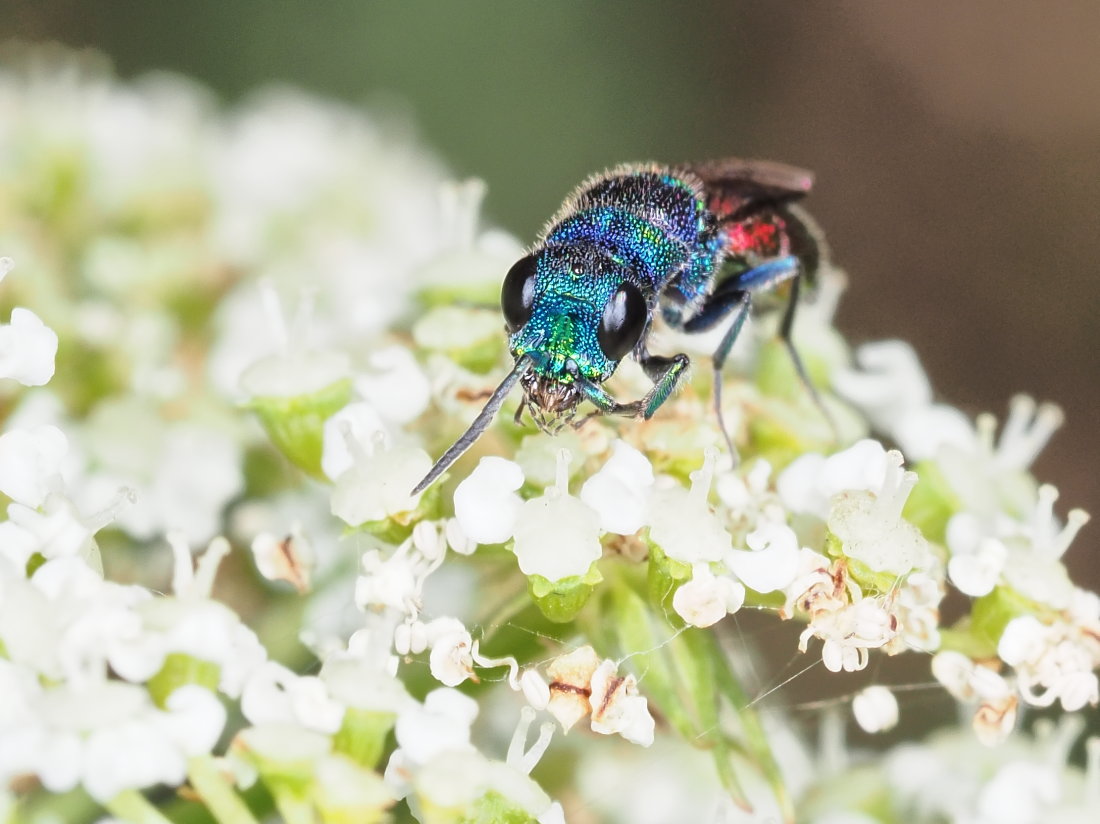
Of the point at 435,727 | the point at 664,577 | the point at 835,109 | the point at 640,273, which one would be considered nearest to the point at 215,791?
the point at 435,727

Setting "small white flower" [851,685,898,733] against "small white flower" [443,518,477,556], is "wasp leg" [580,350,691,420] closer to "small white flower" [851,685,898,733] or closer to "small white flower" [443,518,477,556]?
"small white flower" [443,518,477,556]

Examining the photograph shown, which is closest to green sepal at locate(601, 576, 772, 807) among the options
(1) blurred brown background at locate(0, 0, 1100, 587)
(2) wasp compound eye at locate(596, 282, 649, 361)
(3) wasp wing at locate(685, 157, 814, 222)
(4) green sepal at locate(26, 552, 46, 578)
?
(2) wasp compound eye at locate(596, 282, 649, 361)

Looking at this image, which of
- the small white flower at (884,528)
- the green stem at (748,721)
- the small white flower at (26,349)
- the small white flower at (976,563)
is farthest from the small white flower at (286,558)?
the small white flower at (976,563)

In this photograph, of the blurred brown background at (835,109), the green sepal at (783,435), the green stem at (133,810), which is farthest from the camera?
the blurred brown background at (835,109)

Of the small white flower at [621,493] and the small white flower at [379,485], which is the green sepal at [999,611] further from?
the small white flower at [379,485]

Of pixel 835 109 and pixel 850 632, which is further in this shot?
pixel 835 109

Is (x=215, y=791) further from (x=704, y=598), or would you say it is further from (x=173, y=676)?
(x=704, y=598)
